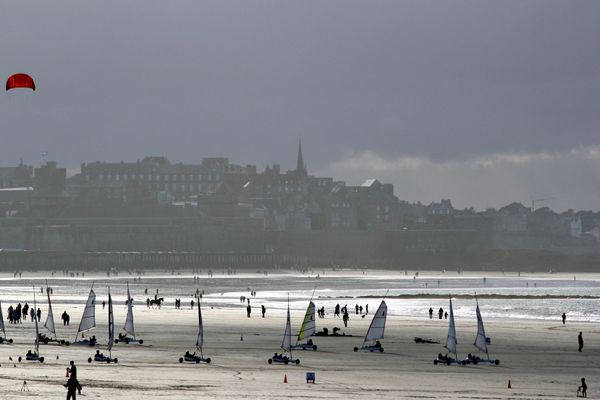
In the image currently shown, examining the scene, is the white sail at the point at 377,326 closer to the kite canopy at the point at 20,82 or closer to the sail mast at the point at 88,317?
the sail mast at the point at 88,317

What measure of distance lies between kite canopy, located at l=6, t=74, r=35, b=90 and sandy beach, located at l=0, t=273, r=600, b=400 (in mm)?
10420

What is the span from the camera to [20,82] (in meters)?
55.9

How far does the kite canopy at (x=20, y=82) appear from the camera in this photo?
55.1 m

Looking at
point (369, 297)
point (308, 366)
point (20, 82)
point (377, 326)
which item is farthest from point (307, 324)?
point (369, 297)

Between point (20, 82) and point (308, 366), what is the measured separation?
1830 cm

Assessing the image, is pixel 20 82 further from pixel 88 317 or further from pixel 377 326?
pixel 377 326

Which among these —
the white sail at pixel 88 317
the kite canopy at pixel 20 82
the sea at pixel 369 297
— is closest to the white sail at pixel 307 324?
the white sail at pixel 88 317

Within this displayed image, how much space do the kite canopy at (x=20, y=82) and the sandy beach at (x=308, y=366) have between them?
1042 centimetres

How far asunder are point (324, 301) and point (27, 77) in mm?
47124

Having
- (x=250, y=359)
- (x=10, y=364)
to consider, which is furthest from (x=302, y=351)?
(x=10, y=364)

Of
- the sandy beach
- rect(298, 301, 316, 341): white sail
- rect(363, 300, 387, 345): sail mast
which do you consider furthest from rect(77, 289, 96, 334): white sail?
rect(363, 300, 387, 345): sail mast

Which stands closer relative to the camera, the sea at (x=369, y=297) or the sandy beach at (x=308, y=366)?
the sandy beach at (x=308, y=366)

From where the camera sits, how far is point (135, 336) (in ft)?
194

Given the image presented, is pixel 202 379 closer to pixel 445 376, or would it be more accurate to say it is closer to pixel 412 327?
pixel 445 376
